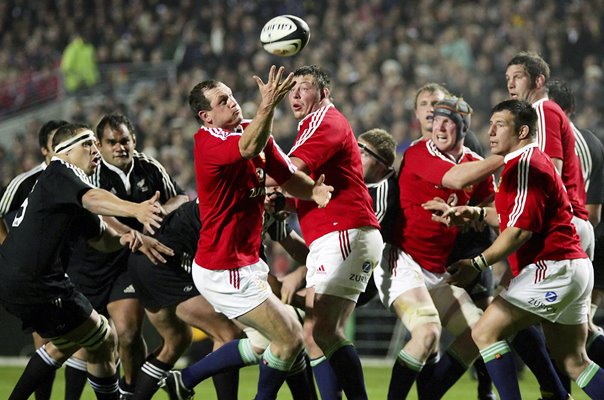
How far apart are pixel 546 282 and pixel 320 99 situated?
1779 mm

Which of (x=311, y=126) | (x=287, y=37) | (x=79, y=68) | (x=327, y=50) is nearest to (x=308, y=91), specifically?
(x=311, y=126)

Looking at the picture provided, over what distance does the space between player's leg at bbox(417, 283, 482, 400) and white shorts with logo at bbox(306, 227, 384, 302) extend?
0.81 metres

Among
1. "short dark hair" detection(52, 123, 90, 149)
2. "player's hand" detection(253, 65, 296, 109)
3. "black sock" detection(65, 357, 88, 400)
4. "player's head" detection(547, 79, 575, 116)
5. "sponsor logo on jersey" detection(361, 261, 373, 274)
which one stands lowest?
"black sock" detection(65, 357, 88, 400)

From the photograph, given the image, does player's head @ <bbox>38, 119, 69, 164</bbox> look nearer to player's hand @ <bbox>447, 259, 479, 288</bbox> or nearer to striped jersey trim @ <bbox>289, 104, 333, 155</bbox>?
striped jersey trim @ <bbox>289, 104, 333, 155</bbox>

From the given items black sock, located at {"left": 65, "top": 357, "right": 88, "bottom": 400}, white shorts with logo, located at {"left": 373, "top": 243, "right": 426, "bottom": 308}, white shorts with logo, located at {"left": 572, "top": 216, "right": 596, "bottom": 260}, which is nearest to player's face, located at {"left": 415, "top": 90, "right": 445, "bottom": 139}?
white shorts with logo, located at {"left": 373, "top": 243, "right": 426, "bottom": 308}

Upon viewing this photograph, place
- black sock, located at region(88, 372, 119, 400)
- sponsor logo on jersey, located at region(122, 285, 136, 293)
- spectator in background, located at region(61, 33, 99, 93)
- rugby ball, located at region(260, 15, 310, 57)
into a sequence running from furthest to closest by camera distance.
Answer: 1. spectator in background, located at region(61, 33, 99, 93)
2. sponsor logo on jersey, located at region(122, 285, 136, 293)
3. black sock, located at region(88, 372, 119, 400)
4. rugby ball, located at region(260, 15, 310, 57)

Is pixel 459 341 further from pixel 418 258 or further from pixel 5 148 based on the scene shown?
pixel 5 148

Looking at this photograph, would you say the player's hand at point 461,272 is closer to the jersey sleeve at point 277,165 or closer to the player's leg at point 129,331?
the jersey sleeve at point 277,165

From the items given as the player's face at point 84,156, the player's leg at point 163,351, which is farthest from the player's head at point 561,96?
the player's face at point 84,156

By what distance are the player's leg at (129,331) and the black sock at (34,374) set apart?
75cm

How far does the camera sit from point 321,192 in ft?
18.2

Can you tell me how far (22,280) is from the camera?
595cm

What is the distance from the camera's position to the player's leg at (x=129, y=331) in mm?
7016

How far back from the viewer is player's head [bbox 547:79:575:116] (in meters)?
7.32
